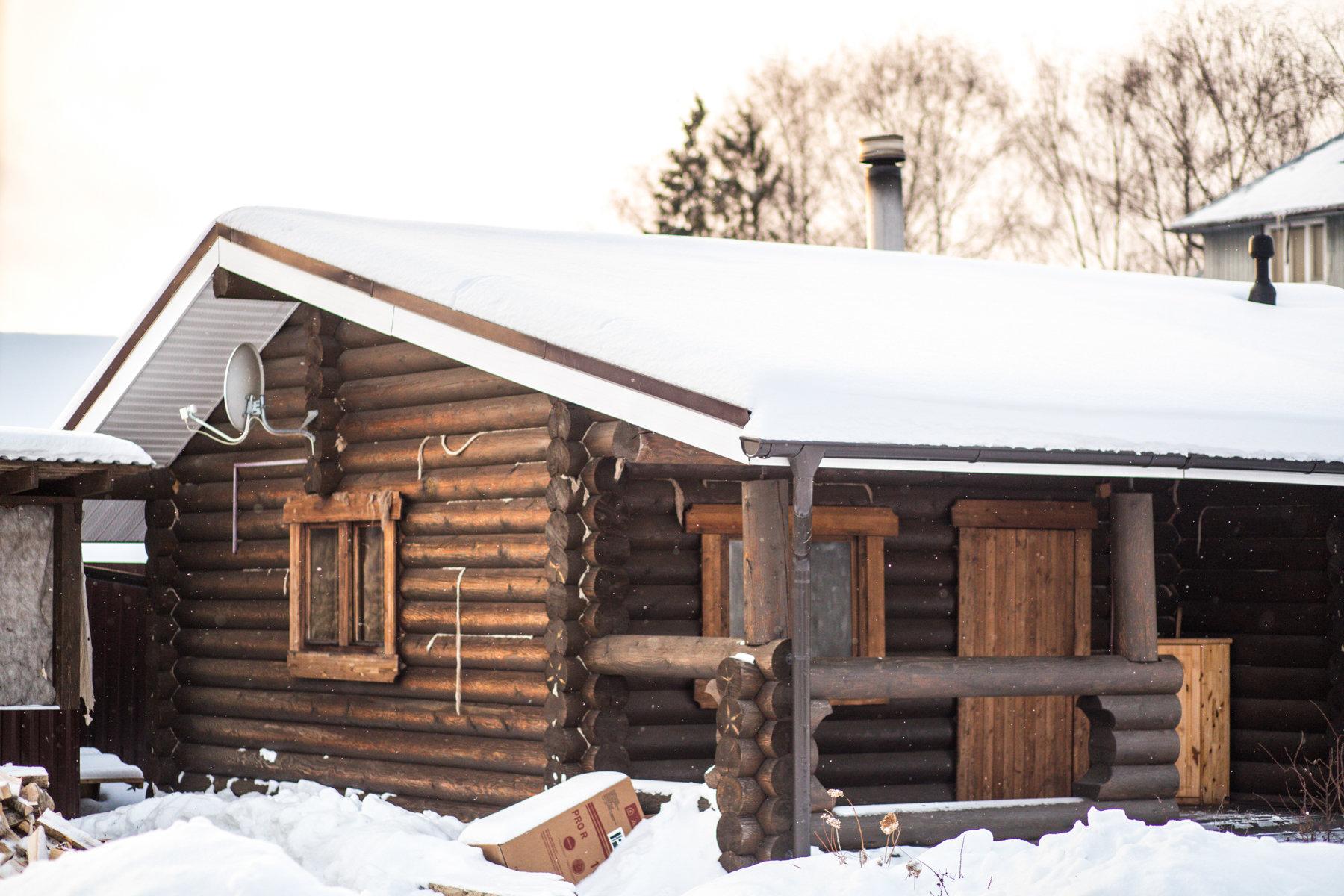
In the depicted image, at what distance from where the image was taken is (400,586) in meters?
11.0

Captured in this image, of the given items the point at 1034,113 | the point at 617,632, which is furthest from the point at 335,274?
the point at 1034,113

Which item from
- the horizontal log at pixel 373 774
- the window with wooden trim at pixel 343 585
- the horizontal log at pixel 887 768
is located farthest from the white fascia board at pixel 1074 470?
the window with wooden trim at pixel 343 585

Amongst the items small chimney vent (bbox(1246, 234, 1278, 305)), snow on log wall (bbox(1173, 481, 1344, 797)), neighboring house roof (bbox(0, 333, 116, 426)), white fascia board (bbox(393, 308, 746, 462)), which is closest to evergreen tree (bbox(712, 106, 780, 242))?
neighboring house roof (bbox(0, 333, 116, 426))

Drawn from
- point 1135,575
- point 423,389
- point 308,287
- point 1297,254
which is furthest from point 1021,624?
point 1297,254

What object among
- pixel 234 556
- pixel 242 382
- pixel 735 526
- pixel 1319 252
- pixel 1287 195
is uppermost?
pixel 1287 195

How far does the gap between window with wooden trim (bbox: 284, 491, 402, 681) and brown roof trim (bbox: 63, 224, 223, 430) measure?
69.7 inches

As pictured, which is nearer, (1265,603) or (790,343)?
(790,343)

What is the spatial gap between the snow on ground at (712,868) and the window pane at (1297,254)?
2748cm

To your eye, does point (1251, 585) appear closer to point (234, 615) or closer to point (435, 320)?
point (435, 320)

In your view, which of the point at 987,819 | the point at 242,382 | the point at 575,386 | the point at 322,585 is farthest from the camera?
the point at 322,585

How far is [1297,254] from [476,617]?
89.5 ft

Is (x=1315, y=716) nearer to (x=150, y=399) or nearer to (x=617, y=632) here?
(x=617, y=632)

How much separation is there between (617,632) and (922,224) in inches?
953

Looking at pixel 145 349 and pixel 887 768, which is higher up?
pixel 145 349
